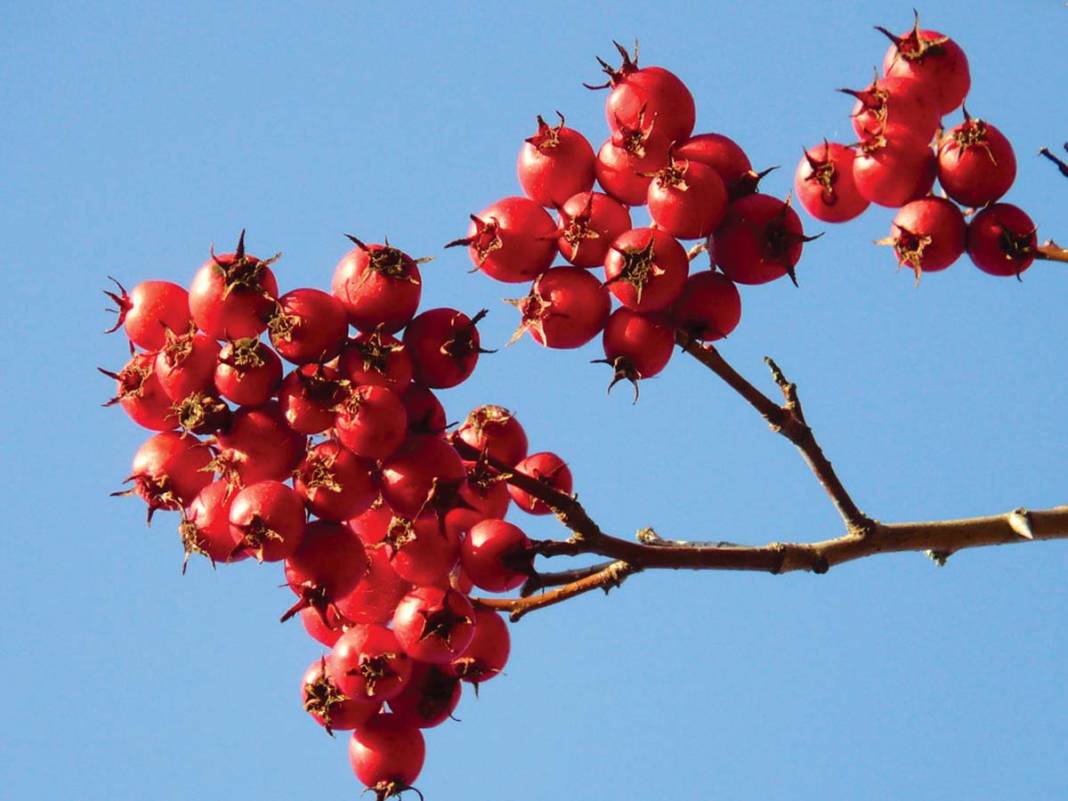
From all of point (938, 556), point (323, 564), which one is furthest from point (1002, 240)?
point (323, 564)

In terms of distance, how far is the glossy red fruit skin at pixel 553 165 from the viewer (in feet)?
11.7

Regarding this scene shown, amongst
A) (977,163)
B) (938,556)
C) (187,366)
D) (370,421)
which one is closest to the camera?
(370,421)

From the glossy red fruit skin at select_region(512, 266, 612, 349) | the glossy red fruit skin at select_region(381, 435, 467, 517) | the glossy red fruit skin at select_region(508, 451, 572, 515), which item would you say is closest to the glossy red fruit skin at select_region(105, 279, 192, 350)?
the glossy red fruit skin at select_region(381, 435, 467, 517)

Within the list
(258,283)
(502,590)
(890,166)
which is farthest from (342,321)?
(890,166)

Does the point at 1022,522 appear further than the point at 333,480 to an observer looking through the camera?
Yes

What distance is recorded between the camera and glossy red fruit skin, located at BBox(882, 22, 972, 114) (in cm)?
356

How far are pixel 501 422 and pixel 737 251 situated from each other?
29.5 inches

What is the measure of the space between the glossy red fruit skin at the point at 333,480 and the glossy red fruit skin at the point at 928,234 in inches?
55.6

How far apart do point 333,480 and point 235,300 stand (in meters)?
0.48

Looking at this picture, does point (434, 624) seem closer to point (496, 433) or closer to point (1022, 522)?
point (496, 433)

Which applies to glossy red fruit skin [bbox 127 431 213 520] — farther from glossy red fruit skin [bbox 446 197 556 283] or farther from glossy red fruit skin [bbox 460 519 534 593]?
glossy red fruit skin [bbox 446 197 556 283]

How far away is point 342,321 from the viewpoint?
3.23 metres

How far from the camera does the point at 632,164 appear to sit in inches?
141

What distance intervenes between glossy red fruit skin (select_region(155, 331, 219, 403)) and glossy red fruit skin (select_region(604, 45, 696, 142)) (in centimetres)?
123
